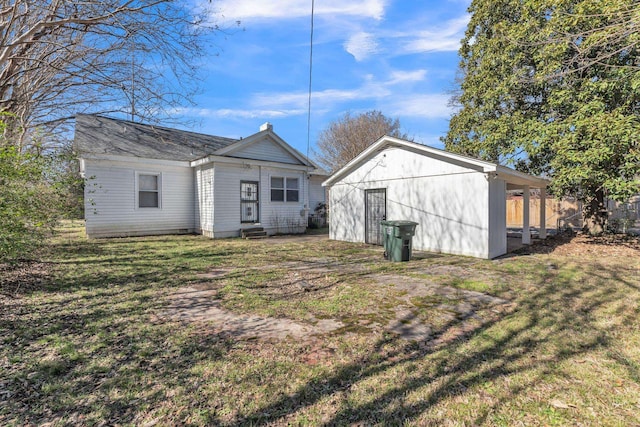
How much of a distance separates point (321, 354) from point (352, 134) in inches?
1172

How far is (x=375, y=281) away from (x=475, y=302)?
179 centimetres

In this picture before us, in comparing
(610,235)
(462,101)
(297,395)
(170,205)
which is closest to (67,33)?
(170,205)

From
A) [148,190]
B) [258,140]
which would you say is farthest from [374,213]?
[148,190]

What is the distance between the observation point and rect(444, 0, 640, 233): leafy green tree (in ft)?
26.9

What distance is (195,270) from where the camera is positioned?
673 cm

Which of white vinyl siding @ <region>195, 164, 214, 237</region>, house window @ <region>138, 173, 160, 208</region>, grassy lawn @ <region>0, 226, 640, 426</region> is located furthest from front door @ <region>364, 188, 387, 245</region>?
house window @ <region>138, 173, 160, 208</region>

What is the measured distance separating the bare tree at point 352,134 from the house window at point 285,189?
16654 millimetres

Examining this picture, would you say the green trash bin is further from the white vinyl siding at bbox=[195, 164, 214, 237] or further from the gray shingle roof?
the gray shingle roof

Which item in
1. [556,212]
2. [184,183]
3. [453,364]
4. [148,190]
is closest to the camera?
[453,364]

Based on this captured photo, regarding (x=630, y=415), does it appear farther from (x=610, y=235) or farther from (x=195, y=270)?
(x=610, y=235)

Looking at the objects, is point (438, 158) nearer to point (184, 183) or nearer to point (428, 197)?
point (428, 197)

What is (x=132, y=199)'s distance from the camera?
12.0 m

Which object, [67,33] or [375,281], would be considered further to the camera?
[67,33]

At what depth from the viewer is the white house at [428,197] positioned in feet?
27.6
